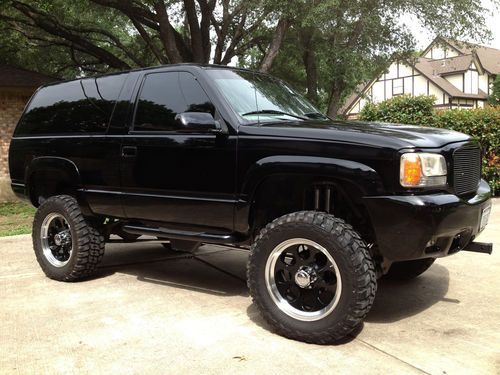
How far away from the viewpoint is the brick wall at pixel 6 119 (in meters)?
14.1

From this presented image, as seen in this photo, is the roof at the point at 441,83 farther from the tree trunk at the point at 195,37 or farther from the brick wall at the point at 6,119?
the brick wall at the point at 6,119

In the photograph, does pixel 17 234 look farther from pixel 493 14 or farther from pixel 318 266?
pixel 493 14

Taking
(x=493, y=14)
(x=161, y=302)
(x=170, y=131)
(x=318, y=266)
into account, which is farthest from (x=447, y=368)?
(x=493, y=14)

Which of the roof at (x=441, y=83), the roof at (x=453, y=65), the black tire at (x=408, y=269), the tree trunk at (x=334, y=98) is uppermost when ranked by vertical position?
the roof at (x=453, y=65)

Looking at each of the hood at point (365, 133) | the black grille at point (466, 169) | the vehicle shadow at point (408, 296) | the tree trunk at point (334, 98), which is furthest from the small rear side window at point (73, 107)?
the tree trunk at point (334, 98)

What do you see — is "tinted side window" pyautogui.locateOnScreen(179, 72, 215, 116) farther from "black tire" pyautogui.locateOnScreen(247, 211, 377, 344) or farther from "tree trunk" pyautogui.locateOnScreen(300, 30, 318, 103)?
"tree trunk" pyautogui.locateOnScreen(300, 30, 318, 103)

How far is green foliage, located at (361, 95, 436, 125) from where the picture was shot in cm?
1146

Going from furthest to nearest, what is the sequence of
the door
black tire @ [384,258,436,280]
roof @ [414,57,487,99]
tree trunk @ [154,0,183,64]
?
roof @ [414,57,487,99] < tree trunk @ [154,0,183,64] < black tire @ [384,258,436,280] < the door

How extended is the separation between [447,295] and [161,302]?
99.6 inches

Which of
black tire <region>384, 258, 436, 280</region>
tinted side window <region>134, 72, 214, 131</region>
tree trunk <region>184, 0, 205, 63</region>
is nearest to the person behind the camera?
tinted side window <region>134, 72, 214, 131</region>

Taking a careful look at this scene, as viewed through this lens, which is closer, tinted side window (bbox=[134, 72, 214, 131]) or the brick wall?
tinted side window (bbox=[134, 72, 214, 131])

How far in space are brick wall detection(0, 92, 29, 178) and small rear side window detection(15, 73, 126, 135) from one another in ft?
29.8

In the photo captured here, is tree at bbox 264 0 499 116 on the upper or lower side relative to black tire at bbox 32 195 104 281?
upper

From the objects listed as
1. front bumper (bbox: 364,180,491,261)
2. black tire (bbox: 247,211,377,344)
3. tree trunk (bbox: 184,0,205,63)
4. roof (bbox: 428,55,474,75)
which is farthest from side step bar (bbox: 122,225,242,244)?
roof (bbox: 428,55,474,75)
